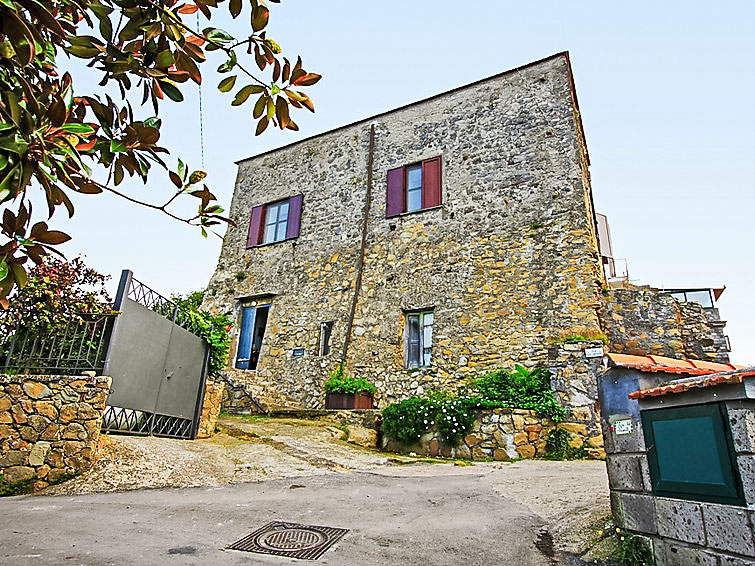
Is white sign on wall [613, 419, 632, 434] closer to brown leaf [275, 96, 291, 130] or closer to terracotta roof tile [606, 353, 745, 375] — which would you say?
terracotta roof tile [606, 353, 745, 375]

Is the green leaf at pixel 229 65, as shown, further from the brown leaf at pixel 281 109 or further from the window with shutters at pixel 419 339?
the window with shutters at pixel 419 339

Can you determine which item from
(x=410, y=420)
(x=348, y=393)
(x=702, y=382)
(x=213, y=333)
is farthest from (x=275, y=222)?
(x=702, y=382)

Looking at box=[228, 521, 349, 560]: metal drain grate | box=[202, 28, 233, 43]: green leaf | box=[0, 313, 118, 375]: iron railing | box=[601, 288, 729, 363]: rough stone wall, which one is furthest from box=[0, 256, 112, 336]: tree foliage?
box=[601, 288, 729, 363]: rough stone wall

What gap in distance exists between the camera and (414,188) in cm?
1250

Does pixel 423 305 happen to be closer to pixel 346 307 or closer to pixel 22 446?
pixel 346 307

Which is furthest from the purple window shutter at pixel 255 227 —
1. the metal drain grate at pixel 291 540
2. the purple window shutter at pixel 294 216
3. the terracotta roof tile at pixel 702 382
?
the terracotta roof tile at pixel 702 382

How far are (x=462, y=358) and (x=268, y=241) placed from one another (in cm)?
703

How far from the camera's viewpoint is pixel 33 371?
227 inches

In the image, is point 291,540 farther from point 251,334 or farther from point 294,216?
point 294,216

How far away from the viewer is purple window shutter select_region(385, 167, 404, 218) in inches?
489

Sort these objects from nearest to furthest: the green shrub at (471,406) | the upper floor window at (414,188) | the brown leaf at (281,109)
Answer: the brown leaf at (281,109) → the green shrub at (471,406) → the upper floor window at (414,188)

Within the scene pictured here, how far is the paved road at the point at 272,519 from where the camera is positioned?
3.07 meters

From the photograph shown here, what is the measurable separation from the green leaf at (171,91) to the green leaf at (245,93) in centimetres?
20

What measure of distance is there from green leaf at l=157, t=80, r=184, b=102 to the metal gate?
4.92m
